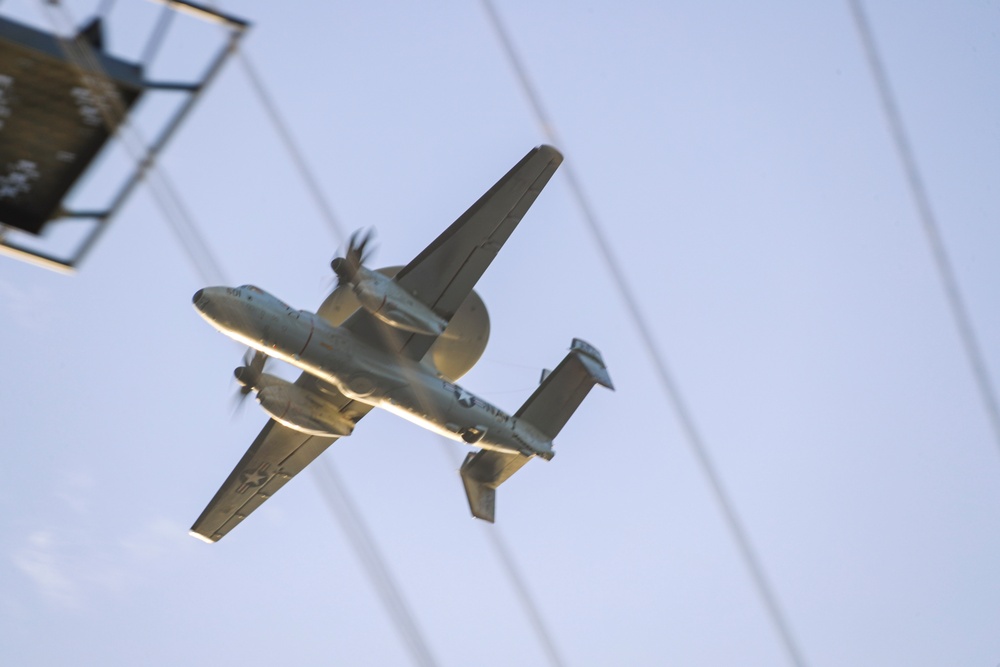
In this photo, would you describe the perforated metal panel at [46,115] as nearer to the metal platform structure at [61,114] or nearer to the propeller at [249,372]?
the metal platform structure at [61,114]

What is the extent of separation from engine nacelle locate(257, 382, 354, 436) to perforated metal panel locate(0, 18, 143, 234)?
643 inches

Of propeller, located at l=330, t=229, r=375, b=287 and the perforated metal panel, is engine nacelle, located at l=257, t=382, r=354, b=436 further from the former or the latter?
the perforated metal panel

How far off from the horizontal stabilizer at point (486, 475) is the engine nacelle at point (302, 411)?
11.6 feet

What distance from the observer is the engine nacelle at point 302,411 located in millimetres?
28234

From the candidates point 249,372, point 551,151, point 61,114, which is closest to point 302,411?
point 249,372

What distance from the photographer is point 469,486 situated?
30.8m

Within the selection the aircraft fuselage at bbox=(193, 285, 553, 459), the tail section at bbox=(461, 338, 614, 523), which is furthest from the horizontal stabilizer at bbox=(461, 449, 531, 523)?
the aircraft fuselage at bbox=(193, 285, 553, 459)

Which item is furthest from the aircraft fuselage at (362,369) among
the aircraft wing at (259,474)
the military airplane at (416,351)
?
the aircraft wing at (259,474)

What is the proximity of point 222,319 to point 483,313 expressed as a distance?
23.2 ft

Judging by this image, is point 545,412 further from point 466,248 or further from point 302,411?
point 302,411

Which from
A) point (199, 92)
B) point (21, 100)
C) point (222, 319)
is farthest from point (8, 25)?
point (222, 319)

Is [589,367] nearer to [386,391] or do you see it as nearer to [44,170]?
[386,391]

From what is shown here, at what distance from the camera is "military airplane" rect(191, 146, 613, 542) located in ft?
83.9

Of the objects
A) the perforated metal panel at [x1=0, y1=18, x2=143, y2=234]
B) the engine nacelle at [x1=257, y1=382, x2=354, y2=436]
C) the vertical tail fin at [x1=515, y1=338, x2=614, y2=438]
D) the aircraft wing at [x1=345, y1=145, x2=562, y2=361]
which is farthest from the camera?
the vertical tail fin at [x1=515, y1=338, x2=614, y2=438]
